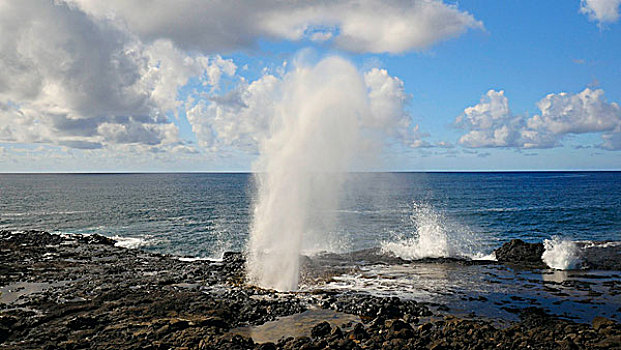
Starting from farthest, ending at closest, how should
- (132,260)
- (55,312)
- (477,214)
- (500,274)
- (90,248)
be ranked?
(477,214), (90,248), (132,260), (500,274), (55,312)

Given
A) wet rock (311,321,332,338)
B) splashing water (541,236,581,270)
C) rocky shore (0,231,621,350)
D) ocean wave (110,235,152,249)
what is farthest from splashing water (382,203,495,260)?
ocean wave (110,235,152,249)

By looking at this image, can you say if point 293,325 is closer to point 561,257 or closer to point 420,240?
point 561,257

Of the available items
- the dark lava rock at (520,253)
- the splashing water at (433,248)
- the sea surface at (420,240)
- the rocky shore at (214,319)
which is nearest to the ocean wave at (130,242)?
the sea surface at (420,240)

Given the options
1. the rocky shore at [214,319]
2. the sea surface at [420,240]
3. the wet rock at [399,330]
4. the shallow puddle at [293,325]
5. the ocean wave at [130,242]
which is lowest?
the ocean wave at [130,242]

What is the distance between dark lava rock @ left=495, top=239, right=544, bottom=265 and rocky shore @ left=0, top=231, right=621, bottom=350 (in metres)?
14.0

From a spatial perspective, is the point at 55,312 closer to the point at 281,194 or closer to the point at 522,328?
the point at 281,194

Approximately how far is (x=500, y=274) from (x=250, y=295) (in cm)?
1815

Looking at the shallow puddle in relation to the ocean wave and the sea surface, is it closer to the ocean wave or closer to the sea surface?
the sea surface

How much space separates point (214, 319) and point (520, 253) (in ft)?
90.1

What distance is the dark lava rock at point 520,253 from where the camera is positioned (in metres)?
35.1

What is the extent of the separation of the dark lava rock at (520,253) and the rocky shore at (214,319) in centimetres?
1401

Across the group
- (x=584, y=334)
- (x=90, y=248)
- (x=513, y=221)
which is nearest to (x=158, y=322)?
(x=584, y=334)

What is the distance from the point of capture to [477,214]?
243 ft

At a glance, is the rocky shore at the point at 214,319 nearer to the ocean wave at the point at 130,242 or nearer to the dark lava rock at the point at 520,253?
the dark lava rock at the point at 520,253
